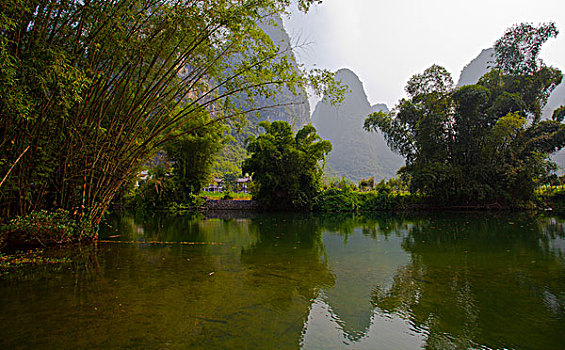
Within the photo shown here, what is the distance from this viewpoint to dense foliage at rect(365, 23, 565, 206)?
43.4ft

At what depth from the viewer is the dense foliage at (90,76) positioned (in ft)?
10.6

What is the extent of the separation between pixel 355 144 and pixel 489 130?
52.8m

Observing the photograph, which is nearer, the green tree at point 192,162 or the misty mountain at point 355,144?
the green tree at point 192,162

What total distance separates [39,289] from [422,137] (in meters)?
14.7

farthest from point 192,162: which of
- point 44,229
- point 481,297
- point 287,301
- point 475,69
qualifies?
point 475,69

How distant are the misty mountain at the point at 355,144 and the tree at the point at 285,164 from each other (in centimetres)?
3104

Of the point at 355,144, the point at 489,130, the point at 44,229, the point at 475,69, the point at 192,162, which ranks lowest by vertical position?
the point at 44,229

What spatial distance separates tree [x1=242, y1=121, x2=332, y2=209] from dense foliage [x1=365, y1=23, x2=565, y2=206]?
4.69m

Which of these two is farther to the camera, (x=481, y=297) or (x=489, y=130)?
(x=489, y=130)

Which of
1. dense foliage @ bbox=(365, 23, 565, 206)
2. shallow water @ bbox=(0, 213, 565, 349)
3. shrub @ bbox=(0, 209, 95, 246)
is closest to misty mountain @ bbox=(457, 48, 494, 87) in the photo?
dense foliage @ bbox=(365, 23, 565, 206)

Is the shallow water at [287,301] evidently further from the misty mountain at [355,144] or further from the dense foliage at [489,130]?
the misty mountain at [355,144]

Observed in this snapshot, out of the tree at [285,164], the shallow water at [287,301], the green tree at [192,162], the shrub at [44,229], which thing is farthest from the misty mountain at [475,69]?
the shrub at [44,229]

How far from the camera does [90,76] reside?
4.03m

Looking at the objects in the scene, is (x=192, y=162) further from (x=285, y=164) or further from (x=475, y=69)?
(x=475, y=69)
